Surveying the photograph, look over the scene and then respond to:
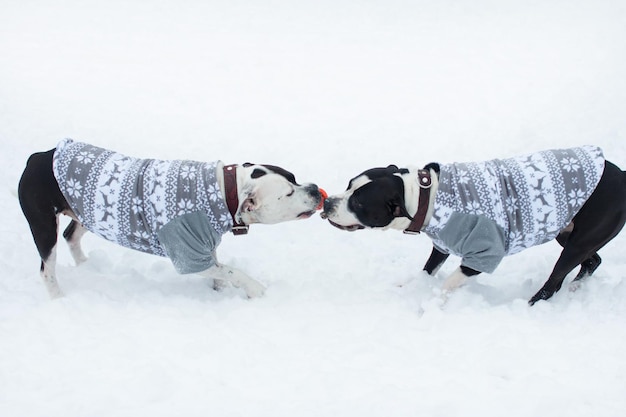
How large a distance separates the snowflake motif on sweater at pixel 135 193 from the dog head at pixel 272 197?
0.21m

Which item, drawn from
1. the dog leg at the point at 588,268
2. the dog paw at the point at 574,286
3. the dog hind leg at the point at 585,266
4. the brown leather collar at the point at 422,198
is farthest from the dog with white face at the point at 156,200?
the dog leg at the point at 588,268

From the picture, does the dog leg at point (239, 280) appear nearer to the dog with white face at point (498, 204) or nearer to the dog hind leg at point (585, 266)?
the dog with white face at point (498, 204)

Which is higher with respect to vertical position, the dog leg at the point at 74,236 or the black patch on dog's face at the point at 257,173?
the black patch on dog's face at the point at 257,173

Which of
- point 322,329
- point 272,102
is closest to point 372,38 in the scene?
point 272,102

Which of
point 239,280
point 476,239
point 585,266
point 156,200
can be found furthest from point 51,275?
point 585,266

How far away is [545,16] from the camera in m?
10.9

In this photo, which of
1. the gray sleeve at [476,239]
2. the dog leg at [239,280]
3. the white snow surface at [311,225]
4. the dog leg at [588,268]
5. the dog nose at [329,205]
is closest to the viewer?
the white snow surface at [311,225]

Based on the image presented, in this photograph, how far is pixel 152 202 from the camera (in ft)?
13.1

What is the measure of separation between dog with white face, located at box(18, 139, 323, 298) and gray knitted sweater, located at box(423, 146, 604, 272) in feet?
3.64

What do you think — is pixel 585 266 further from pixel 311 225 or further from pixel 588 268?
pixel 311 225

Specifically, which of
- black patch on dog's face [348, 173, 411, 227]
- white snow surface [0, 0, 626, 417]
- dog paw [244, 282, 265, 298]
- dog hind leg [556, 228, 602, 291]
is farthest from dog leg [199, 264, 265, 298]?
dog hind leg [556, 228, 602, 291]

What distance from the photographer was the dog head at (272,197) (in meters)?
4.11

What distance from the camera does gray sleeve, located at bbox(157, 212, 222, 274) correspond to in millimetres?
3985

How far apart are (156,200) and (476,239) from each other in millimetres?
2523
